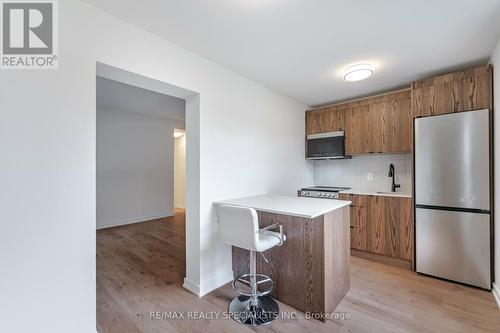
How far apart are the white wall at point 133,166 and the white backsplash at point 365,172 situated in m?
3.47

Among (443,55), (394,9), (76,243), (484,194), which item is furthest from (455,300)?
(76,243)

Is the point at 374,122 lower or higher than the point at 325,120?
lower

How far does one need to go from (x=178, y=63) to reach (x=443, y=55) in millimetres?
2741

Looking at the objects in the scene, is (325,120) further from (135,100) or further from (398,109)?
(135,100)

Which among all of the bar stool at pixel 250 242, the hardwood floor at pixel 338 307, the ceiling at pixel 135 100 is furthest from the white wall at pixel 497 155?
the ceiling at pixel 135 100

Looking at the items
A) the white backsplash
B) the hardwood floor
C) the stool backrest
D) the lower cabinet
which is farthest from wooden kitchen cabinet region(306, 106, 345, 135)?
the stool backrest

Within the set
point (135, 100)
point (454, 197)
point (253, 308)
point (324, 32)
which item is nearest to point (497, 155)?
point (454, 197)

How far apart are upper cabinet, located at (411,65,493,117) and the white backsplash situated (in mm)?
809

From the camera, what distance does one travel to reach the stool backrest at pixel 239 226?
1.72m

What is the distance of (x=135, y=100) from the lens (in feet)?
13.5

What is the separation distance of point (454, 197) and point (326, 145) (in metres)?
1.81

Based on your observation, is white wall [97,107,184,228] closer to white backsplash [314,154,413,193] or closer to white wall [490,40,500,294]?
white backsplash [314,154,413,193]

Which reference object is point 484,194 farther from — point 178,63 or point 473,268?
point 178,63

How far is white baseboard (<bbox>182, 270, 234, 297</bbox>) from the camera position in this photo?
7.32ft
